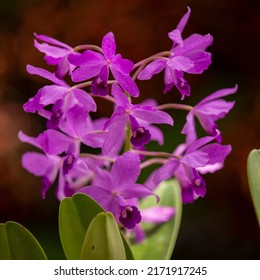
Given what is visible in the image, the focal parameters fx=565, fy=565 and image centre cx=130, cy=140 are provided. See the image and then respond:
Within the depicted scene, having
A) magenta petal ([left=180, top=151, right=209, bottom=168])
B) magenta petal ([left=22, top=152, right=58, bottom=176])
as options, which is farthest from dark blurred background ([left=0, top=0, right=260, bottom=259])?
magenta petal ([left=180, top=151, right=209, bottom=168])

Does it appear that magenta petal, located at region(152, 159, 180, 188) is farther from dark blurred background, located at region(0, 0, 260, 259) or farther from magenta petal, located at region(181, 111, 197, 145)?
dark blurred background, located at region(0, 0, 260, 259)

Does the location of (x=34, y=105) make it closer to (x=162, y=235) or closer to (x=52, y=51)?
(x=52, y=51)

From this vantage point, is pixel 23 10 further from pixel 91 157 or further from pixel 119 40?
pixel 91 157

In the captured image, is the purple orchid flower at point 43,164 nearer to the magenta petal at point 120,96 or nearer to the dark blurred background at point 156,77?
the magenta petal at point 120,96

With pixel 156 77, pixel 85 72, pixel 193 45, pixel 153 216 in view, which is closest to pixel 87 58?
pixel 85 72

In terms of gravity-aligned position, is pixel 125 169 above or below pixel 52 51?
below

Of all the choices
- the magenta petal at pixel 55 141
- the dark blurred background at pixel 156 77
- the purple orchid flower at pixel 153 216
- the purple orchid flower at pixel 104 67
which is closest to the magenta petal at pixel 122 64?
the purple orchid flower at pixel 104 67
